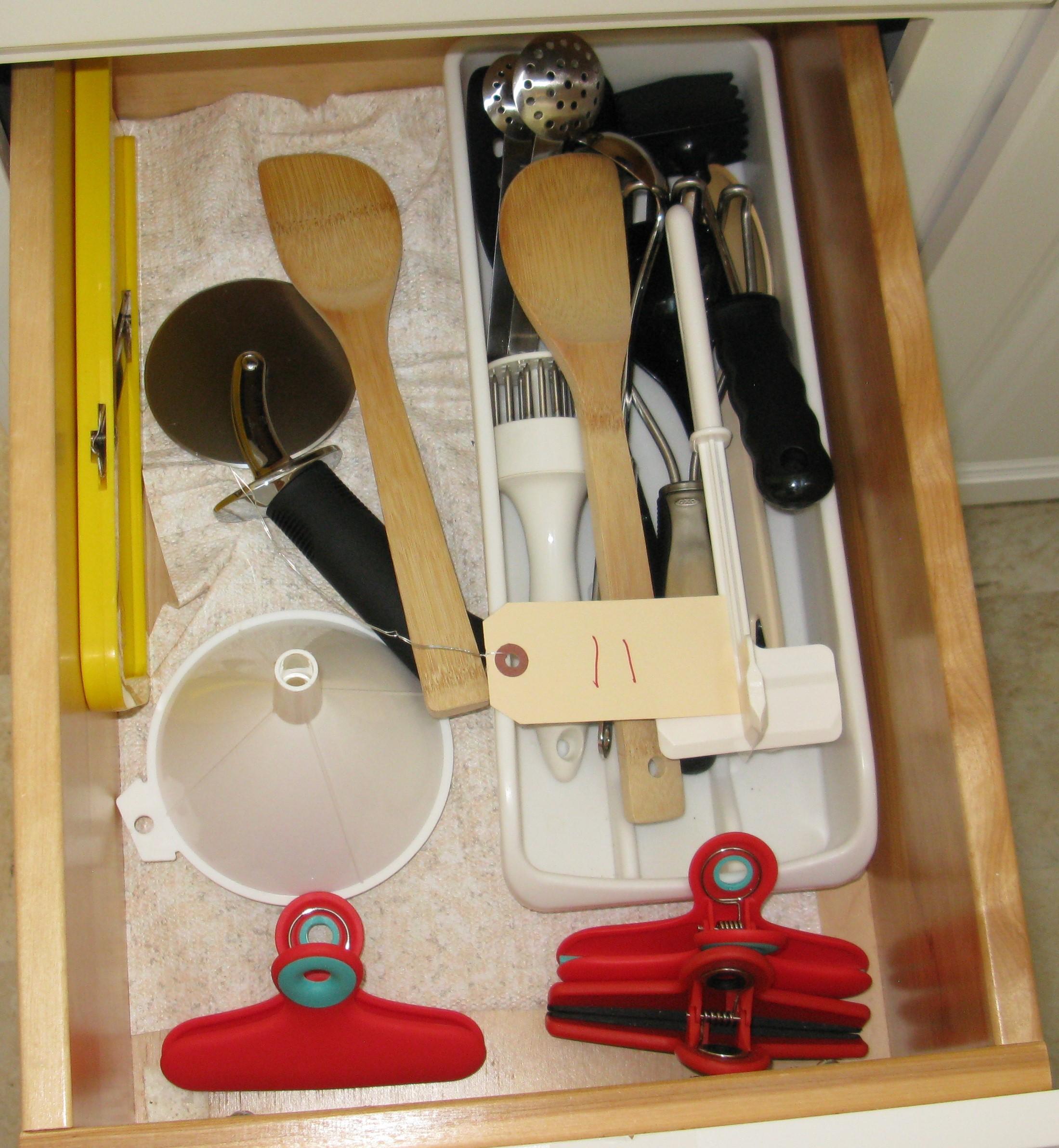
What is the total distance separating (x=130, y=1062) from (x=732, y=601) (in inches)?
14.0

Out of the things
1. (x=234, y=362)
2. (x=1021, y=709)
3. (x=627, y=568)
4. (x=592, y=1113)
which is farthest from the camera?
(x=1021, y=709)

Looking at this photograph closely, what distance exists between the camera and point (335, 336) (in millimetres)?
581

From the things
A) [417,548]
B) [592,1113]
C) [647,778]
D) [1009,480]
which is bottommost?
[592,1113]

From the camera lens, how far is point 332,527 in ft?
1.68

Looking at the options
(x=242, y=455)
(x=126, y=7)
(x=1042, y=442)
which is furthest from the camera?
(x=1042, y=442)

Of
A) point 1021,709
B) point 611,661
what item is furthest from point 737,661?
point 1021,709

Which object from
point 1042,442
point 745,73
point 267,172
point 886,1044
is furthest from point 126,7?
point 1042,442

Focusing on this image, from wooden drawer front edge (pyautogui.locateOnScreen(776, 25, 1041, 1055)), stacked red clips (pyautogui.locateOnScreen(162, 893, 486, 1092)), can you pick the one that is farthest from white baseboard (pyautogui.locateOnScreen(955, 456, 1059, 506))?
stacked red clips (pyautogui.locateOnScreen(162, 893, 486, 1092))

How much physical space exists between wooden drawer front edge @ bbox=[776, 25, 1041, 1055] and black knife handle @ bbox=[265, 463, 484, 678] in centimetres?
20

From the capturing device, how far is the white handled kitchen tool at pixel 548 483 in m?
0.50

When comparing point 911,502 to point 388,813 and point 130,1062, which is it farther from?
point 130,1062

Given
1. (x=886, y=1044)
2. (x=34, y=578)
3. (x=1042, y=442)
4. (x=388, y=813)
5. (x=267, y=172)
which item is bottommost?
(x=886, y=1044)

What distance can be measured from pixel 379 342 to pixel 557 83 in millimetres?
161

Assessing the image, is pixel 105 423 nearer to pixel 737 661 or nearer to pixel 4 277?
pixel 4 277
